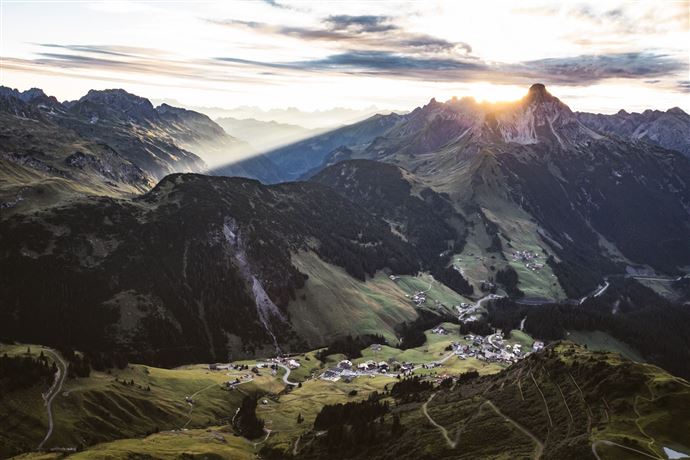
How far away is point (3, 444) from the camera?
165m

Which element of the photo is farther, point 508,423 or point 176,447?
point 176,447

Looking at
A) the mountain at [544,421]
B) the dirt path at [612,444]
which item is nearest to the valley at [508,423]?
the dirt path at [612,444]

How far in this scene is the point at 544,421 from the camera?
148 metres

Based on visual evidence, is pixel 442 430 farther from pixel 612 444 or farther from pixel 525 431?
pixel 612 444

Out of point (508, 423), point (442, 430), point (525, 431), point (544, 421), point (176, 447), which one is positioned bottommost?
point (176, 447)

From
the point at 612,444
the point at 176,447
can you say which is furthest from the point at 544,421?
the point at 176,447

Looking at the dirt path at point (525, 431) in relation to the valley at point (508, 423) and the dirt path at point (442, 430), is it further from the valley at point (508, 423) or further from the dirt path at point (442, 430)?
the dirt path at point (442, 430)

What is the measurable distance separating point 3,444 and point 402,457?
123 m

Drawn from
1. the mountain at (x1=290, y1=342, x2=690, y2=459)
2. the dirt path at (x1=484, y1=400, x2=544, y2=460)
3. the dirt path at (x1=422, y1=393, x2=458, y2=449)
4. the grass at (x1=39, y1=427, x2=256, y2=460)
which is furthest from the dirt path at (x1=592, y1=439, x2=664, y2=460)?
the grass at (x1=39, y1=427, x2=256, y2=460)

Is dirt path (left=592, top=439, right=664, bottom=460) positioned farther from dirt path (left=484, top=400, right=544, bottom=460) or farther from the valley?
dirt path (left=484, top=400, right=544, bottom=460)

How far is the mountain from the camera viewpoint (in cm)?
12531

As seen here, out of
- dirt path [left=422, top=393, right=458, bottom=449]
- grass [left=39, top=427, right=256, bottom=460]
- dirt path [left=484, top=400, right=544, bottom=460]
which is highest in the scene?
dirt path [left=484, top=400, right=544, bottom=460]

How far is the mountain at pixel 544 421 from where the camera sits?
411 feet

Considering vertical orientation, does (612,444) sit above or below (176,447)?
above
